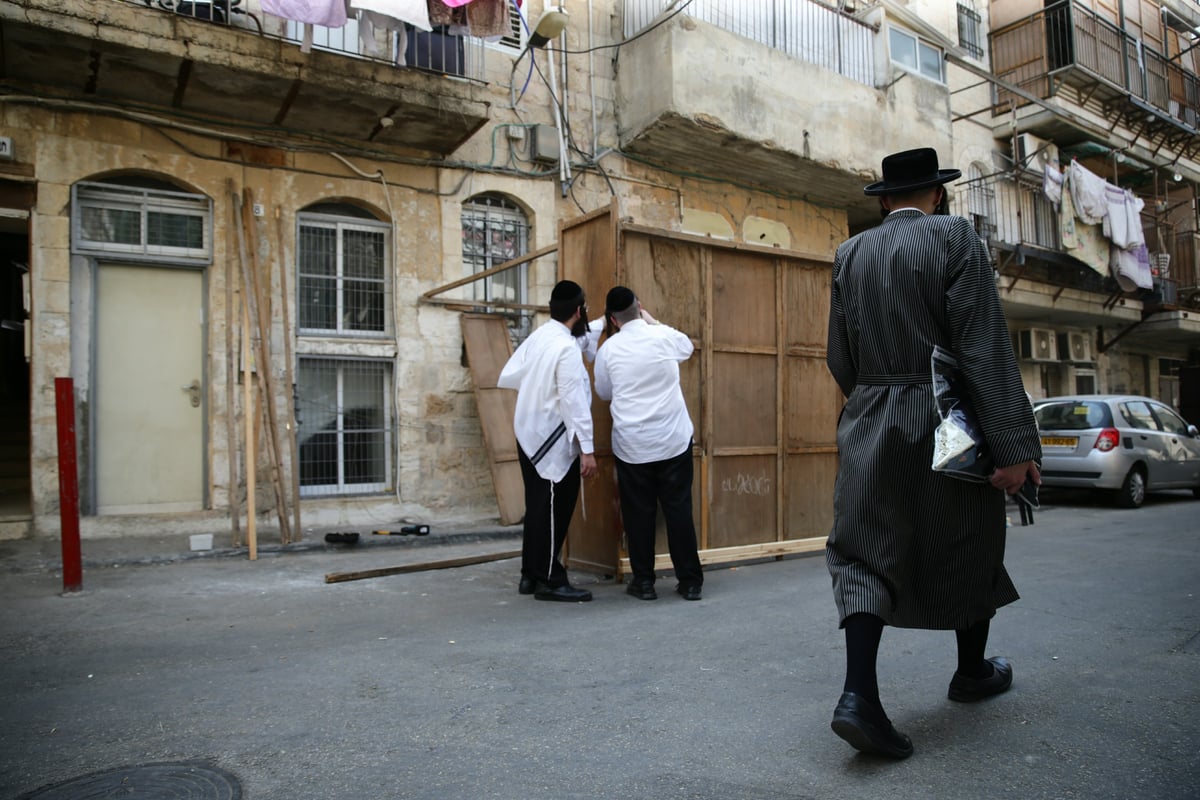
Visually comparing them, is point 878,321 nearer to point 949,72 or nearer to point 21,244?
point 21,244

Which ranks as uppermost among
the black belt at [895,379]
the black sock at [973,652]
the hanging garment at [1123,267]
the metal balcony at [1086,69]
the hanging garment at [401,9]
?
the metal balcony at [1086,69]

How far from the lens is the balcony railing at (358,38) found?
26.6 ft

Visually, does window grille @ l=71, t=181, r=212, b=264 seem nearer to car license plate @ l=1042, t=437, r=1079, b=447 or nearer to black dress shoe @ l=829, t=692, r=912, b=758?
black dress shoe @ l=829, t=692, r=912, b=758

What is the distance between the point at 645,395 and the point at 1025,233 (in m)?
15.7

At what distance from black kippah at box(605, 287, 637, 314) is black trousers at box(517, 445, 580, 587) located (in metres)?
1.02

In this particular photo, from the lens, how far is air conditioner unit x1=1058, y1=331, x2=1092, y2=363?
65.2ft

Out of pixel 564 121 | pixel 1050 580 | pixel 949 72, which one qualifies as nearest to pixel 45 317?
pixel 564 121

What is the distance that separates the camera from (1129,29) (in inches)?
798

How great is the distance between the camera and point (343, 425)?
31.4 ft

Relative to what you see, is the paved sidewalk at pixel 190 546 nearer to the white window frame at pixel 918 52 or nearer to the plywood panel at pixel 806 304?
the plywood panel at pixel 806 304

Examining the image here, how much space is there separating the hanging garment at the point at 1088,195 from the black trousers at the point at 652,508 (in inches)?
623

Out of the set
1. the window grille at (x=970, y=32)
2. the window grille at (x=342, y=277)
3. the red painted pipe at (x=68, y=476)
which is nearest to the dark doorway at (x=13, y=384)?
the window grille at (x=342, y=277)

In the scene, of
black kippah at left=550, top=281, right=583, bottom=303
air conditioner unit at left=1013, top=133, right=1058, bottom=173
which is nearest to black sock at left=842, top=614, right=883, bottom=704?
black kippah at left=550, top=281, right=583, bottom=303

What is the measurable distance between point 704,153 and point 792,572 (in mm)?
7027
